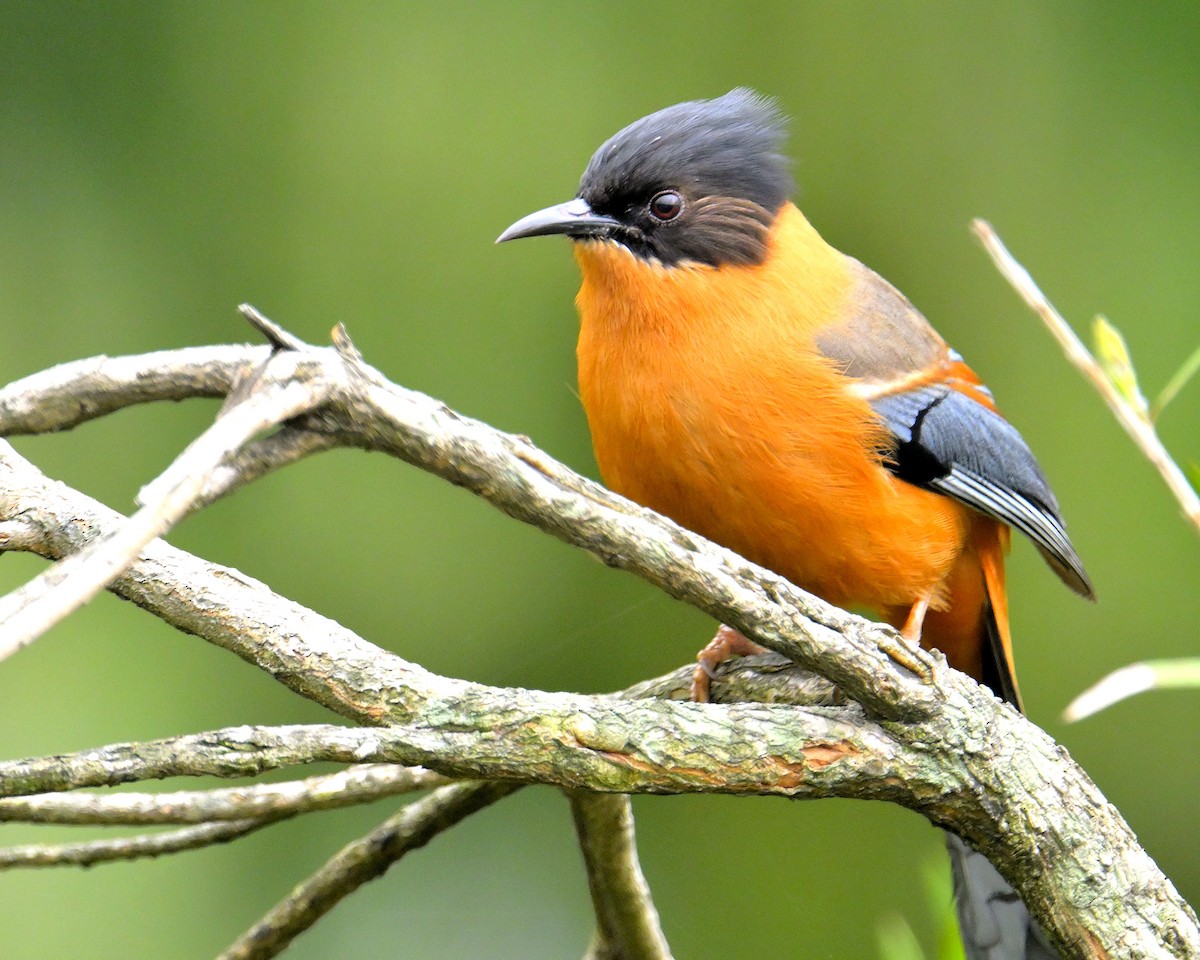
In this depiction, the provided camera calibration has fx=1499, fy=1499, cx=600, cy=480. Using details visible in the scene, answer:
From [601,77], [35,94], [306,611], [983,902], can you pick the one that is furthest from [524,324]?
[306,611]

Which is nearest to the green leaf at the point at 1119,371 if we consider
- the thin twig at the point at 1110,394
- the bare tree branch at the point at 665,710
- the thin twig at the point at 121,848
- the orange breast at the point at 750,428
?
the thin twig at the point at 1110,394

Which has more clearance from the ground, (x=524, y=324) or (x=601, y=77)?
(x=601, y=77)

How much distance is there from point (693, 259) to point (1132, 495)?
3251mm

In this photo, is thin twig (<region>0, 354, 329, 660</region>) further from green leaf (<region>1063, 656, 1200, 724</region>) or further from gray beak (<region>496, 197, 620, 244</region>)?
gray beak (<region>496, 197, 620, 244</region>)

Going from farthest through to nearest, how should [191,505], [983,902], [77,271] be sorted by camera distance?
[77,271] < [983,902] < [191,505]

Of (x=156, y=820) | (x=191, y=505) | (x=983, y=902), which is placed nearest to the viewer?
(x=191, y=505)

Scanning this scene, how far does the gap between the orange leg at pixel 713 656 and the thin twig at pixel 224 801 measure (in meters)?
0.57

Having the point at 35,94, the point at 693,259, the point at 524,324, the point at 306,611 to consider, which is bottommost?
the point at 306,611

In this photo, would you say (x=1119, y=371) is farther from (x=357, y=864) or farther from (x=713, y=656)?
(x=357, y=864)

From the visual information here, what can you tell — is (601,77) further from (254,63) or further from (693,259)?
(693,259)

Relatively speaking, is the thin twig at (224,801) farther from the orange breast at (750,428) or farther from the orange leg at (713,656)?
the orange breast at (750,428)

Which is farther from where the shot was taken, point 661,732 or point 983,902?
point 983,902

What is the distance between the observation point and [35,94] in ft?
19.7

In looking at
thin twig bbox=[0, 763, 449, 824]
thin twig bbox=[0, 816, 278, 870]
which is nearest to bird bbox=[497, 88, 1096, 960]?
thin twig bbox=[0, 763, 449, 824]
